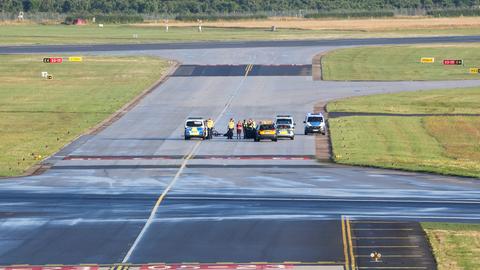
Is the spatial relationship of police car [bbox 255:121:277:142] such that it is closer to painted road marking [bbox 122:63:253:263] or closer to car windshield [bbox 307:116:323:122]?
car windshield [bbox 307:116:323:122]

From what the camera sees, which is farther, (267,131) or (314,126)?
(314,126)

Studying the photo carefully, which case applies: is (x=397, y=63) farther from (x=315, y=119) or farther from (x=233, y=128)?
(x=233, y=128)

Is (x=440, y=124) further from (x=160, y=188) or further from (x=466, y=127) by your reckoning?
(x=160, y=188)

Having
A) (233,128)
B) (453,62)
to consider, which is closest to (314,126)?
(233,128)

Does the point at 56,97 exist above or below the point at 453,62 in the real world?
above

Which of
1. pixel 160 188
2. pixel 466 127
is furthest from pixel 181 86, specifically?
pixel 160 188
